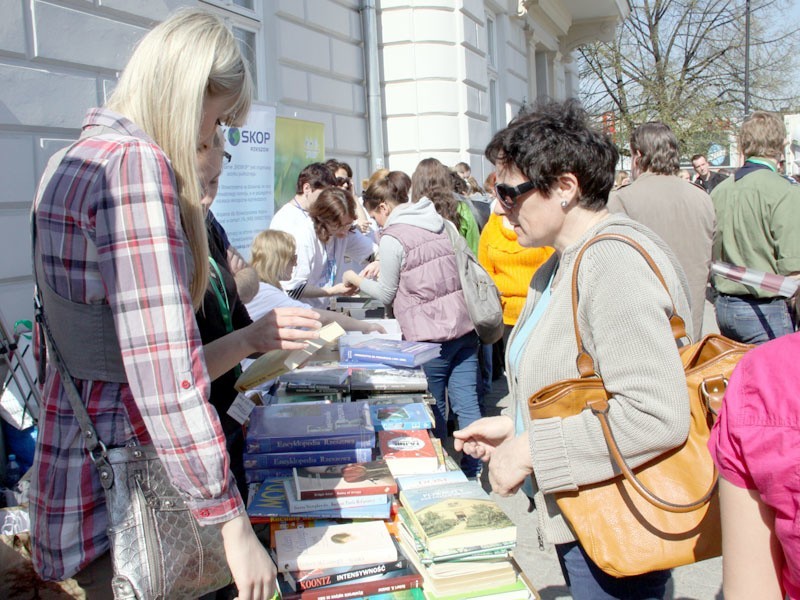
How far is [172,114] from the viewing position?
137cm

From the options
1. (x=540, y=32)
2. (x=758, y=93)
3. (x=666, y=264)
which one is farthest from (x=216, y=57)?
(x=758, y=93)

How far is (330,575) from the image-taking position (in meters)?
1.62

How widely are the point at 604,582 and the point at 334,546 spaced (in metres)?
0.63

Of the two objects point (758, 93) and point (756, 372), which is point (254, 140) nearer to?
point (756, 372)

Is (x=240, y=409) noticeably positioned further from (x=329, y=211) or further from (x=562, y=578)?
(x=329, y=211)

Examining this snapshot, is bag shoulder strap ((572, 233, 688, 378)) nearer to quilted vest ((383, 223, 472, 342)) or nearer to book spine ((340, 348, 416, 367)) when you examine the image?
book spine ((340, 348, 416, 367))

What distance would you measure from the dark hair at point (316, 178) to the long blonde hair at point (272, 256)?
1.36 meters

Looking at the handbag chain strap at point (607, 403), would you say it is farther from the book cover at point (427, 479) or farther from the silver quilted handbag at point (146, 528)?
the silver quilted handbag at point (146, 528)

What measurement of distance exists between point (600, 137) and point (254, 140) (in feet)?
12.9

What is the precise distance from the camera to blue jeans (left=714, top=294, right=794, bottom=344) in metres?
4.00

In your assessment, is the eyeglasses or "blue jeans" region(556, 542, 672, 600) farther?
the eyeglasses

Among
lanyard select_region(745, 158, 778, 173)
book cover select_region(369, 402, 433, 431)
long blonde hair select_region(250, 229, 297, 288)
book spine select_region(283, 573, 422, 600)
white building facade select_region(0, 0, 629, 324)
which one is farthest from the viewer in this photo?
white building facade select_region(0, 0, 629, 324)

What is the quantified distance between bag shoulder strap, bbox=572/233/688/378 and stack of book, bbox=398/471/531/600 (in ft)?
1.35

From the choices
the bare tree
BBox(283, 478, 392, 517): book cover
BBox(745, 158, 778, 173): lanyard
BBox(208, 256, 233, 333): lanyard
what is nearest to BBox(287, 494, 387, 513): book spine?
BBox(283, 478, 392, 517): book cover
